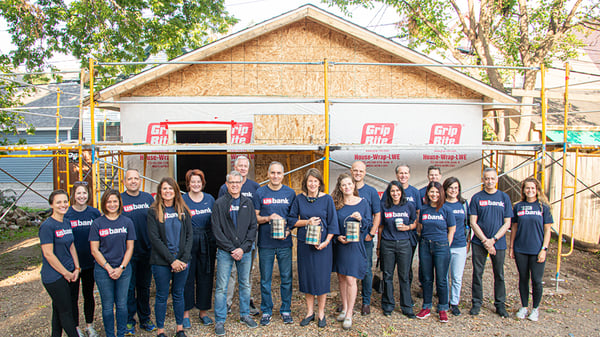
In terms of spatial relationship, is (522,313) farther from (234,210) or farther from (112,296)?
(112,296)

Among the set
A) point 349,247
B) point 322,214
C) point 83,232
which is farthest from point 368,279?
point 83,232

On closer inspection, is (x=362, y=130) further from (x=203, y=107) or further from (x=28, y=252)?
(x=28, y=252)

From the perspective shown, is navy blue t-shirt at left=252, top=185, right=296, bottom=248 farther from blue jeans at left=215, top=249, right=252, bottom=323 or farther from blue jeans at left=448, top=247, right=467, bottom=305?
blue jeans at left=448, top=247, right=467, bottom=305

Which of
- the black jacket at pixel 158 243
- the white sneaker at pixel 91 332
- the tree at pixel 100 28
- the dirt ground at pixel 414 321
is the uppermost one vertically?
the tree at pixel 100 28

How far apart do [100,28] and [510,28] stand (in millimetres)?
13359

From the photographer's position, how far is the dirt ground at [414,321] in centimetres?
454

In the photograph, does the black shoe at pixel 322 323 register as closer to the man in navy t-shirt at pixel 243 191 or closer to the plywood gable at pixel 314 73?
the man in navy t-shirt at pixel 243 191

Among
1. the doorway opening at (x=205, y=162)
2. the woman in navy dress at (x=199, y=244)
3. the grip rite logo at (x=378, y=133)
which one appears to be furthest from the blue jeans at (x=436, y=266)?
the doorway opening at (x=205, y=162)

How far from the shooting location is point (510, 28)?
1346cm

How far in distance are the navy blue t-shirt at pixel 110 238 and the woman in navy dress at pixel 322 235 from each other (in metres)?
1.78

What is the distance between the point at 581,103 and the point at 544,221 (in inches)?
556

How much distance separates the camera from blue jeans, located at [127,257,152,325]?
4488 millimetres

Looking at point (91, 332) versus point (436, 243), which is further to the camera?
point (436, 243)

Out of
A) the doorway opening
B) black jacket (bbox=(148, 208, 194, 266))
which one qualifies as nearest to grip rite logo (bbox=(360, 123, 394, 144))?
the doorway opening
